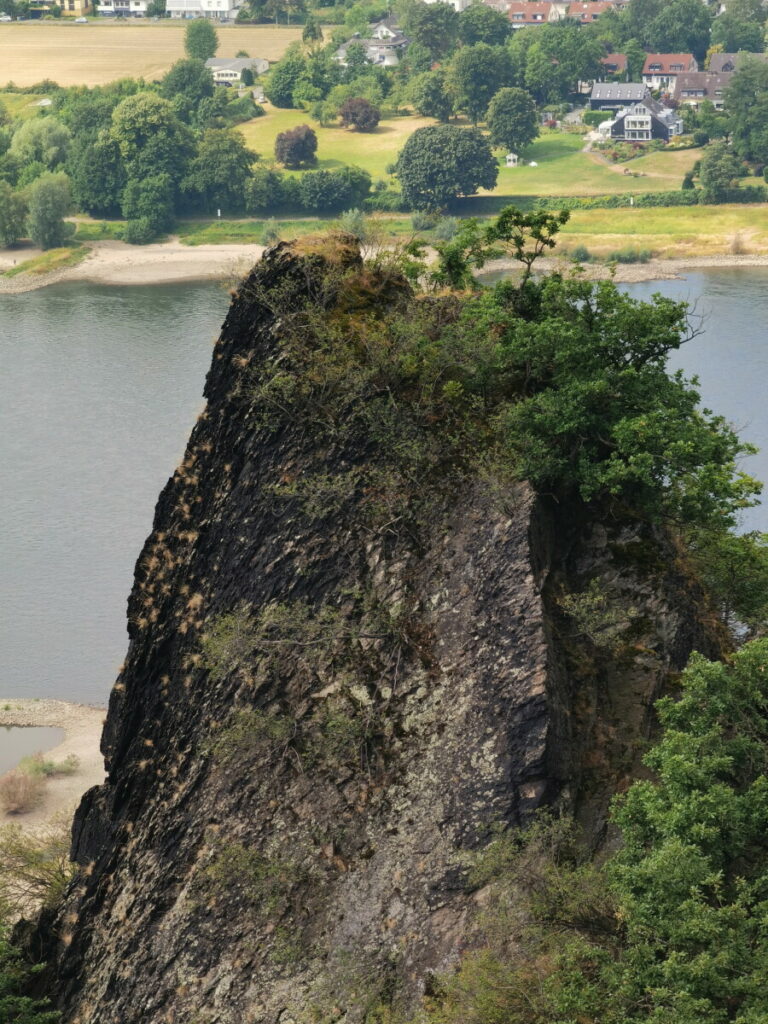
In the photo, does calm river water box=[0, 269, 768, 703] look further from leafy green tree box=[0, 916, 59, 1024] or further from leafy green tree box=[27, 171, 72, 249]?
leafy green tree box=[0, 916, 59, 1024]

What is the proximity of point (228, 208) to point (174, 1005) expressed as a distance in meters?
125

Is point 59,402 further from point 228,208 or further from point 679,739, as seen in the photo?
point 679,739

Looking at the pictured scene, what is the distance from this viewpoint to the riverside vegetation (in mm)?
22750

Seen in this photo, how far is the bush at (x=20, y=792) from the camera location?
2138 inches

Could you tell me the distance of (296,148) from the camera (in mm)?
149625

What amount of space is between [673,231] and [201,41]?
275 ft

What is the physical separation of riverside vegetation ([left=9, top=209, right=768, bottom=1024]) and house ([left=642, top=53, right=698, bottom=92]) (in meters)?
157

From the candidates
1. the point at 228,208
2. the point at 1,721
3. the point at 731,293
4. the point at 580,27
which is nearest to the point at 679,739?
the point at 1,721

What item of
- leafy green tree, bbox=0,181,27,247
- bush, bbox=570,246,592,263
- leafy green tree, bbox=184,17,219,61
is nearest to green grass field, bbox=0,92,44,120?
leafy green tree, bbox=184,17,219,61

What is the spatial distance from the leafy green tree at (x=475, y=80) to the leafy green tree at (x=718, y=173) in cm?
2998

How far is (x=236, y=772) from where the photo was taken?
29219mm

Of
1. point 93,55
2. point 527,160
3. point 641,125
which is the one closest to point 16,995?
point 527,160

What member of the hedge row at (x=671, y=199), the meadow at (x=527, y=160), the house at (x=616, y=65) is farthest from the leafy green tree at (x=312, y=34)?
the hedge row at (x=671, y=199)

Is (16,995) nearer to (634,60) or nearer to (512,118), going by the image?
(512,118)
